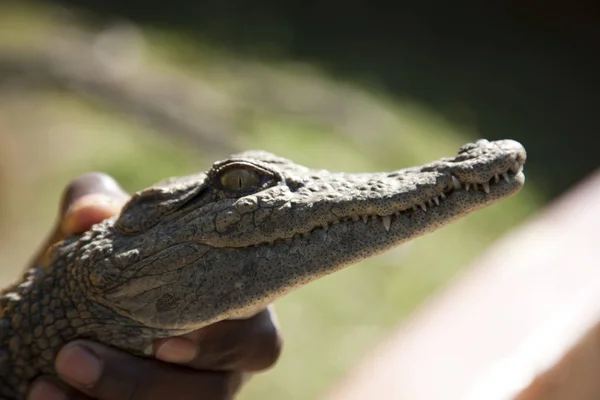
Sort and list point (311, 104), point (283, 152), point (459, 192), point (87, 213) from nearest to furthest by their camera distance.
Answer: point (459, 192) < point (87, 213) < point (283, 152) < point (311, 104)

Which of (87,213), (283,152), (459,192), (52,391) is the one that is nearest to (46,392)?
(52,391)

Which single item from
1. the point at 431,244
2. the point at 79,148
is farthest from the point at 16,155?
the point at 431,244

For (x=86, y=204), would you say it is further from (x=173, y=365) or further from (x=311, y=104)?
(x=311, y=104)

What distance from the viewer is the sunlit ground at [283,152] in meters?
3.08

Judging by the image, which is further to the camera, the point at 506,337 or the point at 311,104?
the point at 311,104

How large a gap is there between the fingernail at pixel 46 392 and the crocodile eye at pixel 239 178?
487 millimetres

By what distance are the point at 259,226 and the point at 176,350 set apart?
0.91ft

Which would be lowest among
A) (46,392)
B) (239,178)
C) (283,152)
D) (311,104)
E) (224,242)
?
(46,392)

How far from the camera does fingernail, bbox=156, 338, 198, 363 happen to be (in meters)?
1.30

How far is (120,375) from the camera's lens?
4.22ft

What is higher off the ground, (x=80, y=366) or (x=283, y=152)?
(x=283, y=152)

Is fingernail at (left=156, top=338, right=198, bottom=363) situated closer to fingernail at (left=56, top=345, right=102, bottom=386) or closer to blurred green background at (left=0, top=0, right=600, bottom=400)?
fingernail at (left=56, top=345, right=102, bottom=386)

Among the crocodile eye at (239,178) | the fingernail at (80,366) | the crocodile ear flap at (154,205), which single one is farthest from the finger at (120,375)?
the crocodile eye at (239,178)

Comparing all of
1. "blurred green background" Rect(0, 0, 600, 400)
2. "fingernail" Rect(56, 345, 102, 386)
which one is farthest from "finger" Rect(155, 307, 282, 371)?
"blurred green background" Rect(0, 0, 600, 400)
